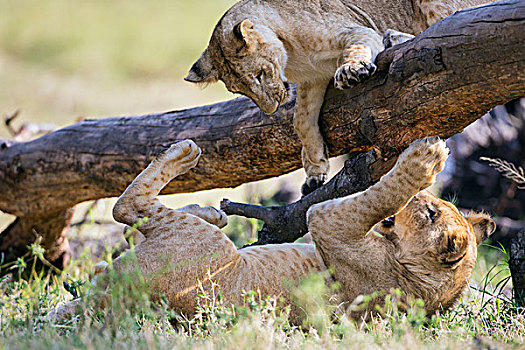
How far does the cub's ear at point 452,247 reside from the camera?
9.70 feet

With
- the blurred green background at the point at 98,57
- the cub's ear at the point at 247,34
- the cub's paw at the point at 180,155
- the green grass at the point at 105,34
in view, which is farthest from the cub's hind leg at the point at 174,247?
the green grass at the point at 105,34

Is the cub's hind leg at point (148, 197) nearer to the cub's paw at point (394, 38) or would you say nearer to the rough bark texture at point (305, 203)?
the rough bark texture at point (305, 203)

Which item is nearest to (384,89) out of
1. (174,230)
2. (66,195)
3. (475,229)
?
(475,229)

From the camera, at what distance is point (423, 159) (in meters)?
2.85

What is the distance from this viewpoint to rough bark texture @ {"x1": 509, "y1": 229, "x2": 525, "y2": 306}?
135 inches

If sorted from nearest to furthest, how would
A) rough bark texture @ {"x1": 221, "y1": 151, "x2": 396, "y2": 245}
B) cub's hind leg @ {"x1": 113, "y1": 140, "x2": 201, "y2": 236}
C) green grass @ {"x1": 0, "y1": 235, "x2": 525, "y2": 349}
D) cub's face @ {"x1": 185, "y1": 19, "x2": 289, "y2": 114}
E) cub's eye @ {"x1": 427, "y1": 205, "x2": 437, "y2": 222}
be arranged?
green grass @ {"x1": 0, "y1": 235, "x2": 525, "y2": 349} → cub's eye @ {"x1": 427, "y1": 205, "x2": 437, "y2": 222} → cub's hind leg @ {"x1": 113, "y1": 140, "x2": 201, "y2": 236} → rough bark texture @ {"x1": 221, "y1": 151, "x2": 396, "y2": 245} → cub's face @ {"x1": 185, "y1": 19, "x2": 289, "y2": 114}

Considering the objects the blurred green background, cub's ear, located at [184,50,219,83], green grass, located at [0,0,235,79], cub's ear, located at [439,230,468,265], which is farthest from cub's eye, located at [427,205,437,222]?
green grass, located at [0,0,235,79]

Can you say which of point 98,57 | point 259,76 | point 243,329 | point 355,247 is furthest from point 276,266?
point 98,57

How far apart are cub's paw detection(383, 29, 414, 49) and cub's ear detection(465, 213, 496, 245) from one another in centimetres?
101

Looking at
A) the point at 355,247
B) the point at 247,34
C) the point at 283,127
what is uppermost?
the point at 247,34

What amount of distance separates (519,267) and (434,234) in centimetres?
73

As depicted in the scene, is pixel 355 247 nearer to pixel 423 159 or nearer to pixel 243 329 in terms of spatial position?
pixel 423 159

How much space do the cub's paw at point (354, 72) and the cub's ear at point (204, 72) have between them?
891mm

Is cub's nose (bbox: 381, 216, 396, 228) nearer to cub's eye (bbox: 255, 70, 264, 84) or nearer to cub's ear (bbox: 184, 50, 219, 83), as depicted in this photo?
cub's eye (bbox: 255, 70, 264, 84)
